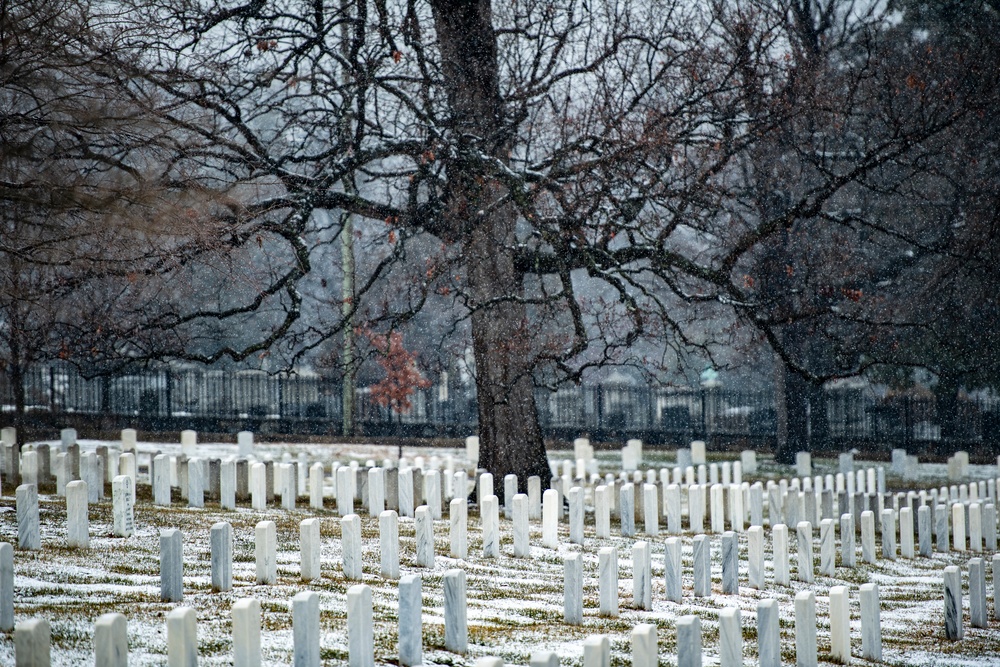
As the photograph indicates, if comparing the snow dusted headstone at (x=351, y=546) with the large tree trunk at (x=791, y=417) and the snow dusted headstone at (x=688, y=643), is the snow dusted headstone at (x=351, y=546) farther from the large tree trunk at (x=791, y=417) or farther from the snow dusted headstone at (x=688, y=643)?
the large tree trunk at (x=791, y=417)

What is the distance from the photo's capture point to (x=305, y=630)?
4.42 m

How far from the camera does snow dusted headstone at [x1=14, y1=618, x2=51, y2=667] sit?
→ 3.76 metres

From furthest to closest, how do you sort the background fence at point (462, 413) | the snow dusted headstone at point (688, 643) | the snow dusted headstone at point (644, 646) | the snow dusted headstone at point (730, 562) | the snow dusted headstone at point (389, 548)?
the background fence at point (462, 413), the snow dusted headstone at point (730, 562), the snow dusted headstone at point (389, 548), the snow dusted headstone at point (688, 643), the snow dusted headstone at point (644, 646)

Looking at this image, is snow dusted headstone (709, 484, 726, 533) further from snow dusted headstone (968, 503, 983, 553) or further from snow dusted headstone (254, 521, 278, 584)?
snow dusted headstone (254, 521, 278, 584)

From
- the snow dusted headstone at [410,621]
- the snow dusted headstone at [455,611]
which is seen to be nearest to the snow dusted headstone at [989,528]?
the snow dusted headstone at [455,611]

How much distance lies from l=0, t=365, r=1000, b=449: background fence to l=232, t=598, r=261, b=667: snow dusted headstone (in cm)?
2035

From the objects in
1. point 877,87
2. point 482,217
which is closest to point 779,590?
point 482,217

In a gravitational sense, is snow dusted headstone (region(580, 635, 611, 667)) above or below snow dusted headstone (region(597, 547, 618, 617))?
above

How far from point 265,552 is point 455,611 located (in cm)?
173

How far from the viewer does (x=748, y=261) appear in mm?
28453

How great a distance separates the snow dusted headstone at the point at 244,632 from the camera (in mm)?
4195

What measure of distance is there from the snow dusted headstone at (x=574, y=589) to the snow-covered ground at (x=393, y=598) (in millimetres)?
90

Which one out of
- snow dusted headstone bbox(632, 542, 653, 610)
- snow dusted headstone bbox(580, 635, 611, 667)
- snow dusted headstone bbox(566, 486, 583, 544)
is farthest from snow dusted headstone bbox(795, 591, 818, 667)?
snow dusted headstone bbox(566, 486, 583, 544)

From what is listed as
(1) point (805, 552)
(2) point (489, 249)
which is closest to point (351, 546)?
(1) point (805, 552)
